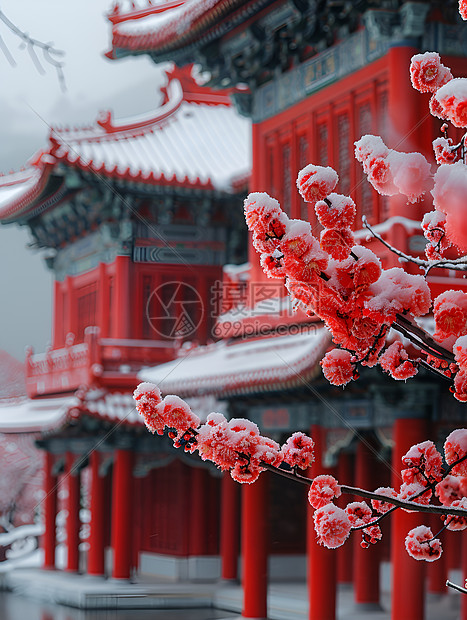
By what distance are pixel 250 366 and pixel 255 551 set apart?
176cm

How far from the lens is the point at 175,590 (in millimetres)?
12812

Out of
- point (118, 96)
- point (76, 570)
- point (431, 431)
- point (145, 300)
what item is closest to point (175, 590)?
point (76, 570)

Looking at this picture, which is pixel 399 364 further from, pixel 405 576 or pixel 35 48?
pixel 405 576

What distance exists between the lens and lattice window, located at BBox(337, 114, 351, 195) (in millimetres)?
8875

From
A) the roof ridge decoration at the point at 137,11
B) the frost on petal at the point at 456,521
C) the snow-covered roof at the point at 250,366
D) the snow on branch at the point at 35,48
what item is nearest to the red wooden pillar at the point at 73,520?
the snow-covered roof at the point at 250,366

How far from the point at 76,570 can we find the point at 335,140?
773 centimetres

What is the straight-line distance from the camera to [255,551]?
9.71 metres

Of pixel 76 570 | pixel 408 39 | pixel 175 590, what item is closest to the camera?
pixel 408 39

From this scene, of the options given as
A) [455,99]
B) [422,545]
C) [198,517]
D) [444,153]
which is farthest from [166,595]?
[455,99]

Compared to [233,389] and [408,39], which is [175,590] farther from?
[408,39]

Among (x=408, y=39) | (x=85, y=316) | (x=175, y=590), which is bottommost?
(x=175, y=590)

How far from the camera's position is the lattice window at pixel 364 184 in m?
8.56

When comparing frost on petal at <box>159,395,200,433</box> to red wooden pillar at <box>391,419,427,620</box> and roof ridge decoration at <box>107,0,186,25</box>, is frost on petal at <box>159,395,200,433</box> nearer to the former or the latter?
red wooden pillar at <box>391,419,427,620</box>

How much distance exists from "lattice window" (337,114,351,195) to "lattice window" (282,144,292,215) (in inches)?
31.7
